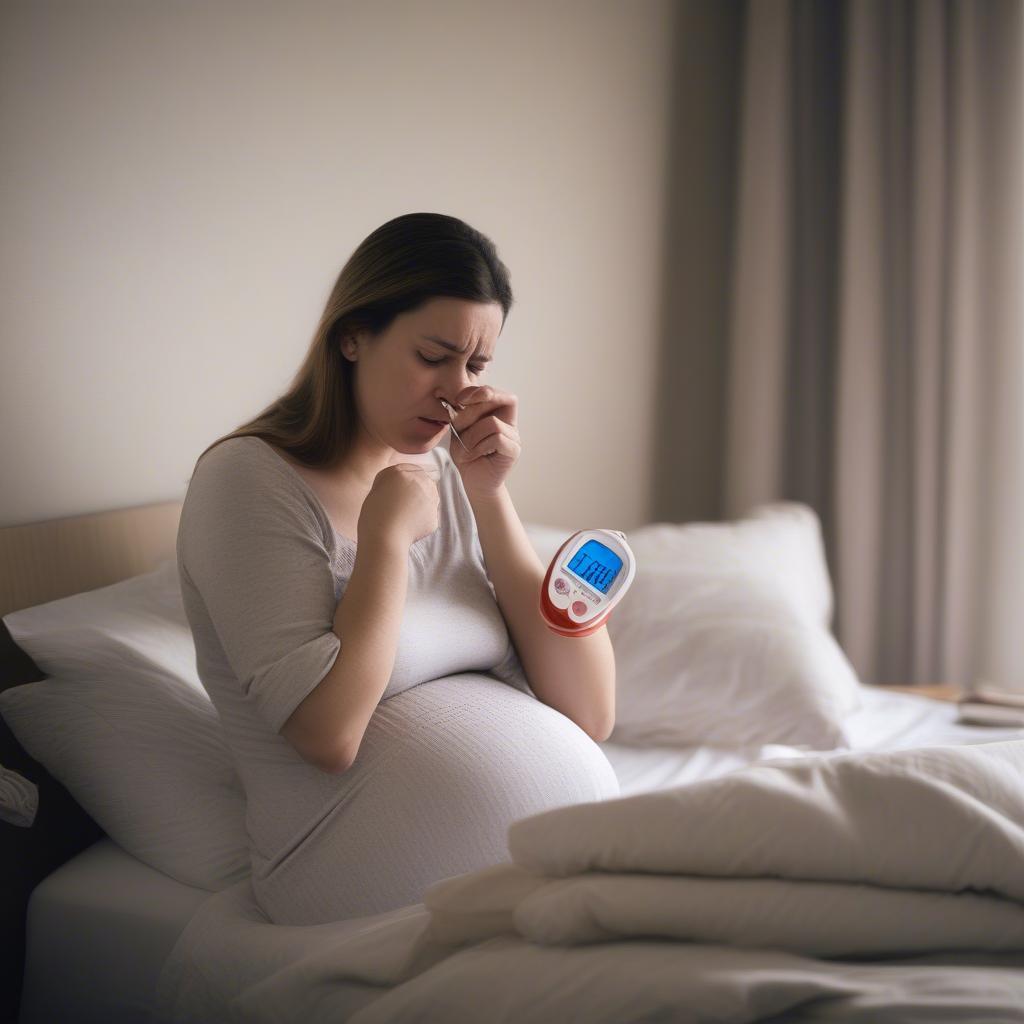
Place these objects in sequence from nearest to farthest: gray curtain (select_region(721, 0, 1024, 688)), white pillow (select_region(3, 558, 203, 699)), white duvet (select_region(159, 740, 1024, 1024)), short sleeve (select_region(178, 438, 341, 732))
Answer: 1. white duvet (select_region(159, 740, 1024, 1024))
2. short sleeve (select_region(178, 438, 341, 732))
3. white pillow (select_region(3, 558, 203, 699))
4. gray curtain (select_region(721, 0, 1024, 688))

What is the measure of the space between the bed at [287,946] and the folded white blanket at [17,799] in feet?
0.19

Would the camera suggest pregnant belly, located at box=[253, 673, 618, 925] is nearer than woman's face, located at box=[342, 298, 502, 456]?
Yes

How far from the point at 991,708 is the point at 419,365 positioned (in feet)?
4.50

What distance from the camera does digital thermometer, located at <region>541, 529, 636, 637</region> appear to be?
1.30 metres

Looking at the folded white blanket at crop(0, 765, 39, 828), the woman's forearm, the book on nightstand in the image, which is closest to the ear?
the woman's forearm

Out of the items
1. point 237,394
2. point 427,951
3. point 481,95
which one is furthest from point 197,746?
point 481,95

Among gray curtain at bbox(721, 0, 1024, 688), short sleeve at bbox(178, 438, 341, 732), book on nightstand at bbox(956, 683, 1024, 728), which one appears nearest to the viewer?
short sleeve at bbox(178, 438, 341, 732)

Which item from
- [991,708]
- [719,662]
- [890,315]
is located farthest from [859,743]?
[890,315]

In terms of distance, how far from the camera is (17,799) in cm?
122

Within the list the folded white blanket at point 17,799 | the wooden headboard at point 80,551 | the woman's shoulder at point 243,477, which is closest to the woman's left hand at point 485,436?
the woman's shoulder at point 243,477

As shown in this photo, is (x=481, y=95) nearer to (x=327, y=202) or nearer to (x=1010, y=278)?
(x=327, y=202)

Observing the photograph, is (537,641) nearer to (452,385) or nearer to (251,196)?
(452,385)

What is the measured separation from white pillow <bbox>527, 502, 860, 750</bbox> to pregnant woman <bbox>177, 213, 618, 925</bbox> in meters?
0.43

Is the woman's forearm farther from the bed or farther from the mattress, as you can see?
the mattress
